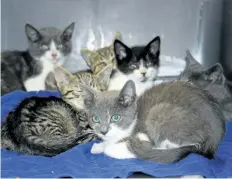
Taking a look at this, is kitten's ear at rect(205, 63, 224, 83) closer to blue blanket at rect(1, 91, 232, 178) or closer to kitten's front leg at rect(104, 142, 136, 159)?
blue blanket at rect(1, 91, 232, 178)

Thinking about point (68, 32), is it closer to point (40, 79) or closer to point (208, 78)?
point (40, 79)

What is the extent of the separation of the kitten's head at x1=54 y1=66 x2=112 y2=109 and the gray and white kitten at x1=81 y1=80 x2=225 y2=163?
0.75 ft

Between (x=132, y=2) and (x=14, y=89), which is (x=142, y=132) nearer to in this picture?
(x=14, y=89)

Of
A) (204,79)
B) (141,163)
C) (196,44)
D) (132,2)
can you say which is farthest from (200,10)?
(141,163)

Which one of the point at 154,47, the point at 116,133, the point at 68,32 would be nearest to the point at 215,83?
the point at 154,47

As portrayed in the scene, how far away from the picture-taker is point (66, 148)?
213cm

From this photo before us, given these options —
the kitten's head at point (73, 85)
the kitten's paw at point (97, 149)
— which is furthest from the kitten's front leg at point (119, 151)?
the kitten's head at point (73, 85)

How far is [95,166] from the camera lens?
1993 millimetres

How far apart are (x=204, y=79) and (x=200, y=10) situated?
88cm

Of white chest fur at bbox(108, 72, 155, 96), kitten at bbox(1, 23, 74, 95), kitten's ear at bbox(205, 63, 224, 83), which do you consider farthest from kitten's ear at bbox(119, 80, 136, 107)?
kitten at bbox(1, 23, 74, 95)

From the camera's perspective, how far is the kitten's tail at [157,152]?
1939mm

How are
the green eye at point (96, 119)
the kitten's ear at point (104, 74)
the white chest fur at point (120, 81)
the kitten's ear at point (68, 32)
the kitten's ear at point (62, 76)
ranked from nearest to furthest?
the green eye at point (96, 119)
the kitten's ear at point (62, 76)
the kitten's ear at point (104, 74)
the white chest fur at point (120, 81)
the kitten's ear at point (68, 32)

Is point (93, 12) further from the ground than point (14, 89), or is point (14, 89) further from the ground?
point (93, 12)

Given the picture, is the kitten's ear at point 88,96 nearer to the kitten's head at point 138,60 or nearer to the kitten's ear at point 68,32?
the kitten's head at point 138,60
